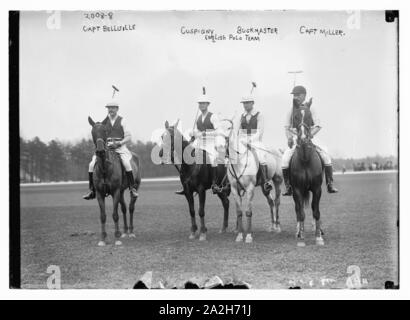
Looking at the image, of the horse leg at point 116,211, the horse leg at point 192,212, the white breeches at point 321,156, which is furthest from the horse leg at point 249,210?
the horse leg at point 116,211

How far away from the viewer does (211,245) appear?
10.8 metres

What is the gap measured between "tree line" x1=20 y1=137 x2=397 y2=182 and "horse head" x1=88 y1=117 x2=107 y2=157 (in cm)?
54

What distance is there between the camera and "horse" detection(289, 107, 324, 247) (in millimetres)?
10523

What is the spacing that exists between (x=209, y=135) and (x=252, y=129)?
0.79 metres

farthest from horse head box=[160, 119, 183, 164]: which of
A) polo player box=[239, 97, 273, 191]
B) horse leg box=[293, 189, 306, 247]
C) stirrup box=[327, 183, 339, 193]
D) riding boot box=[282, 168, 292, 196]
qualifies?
stirrup box=[327, 183, 339, 193]

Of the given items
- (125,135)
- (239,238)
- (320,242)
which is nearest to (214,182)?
(239,238)

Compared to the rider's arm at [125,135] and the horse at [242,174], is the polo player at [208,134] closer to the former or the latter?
the horse at [242,174]

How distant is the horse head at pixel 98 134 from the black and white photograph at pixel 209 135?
3cm

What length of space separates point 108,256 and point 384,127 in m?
5.34

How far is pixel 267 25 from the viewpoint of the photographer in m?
10.6
